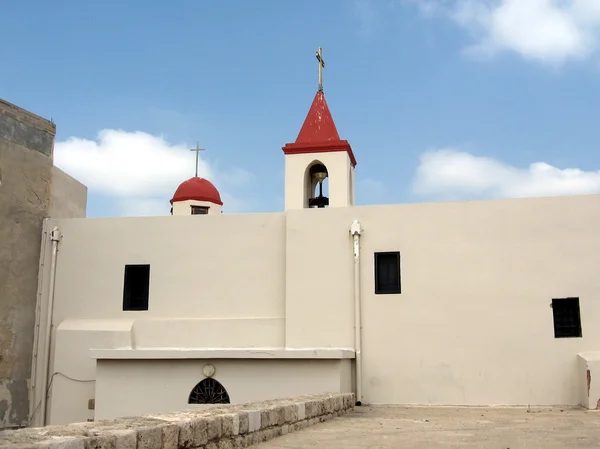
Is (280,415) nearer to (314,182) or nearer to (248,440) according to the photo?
(248,440)

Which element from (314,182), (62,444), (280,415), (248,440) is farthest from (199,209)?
(62,444)

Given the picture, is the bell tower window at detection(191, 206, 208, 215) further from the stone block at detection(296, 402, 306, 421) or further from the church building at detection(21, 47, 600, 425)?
the stone block at detection(296, 402, 306, 421)

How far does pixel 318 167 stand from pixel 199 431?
11663 millimetres

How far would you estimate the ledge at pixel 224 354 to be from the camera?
12617 mm

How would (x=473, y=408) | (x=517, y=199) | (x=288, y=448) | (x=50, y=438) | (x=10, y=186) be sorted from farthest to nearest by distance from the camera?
(x=10, y=186)
(x=517, y=199)
(x=473, y=408)
(x=288, y=448)
(x=50, y=438)

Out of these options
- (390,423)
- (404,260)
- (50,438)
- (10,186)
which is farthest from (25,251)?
(50,438)

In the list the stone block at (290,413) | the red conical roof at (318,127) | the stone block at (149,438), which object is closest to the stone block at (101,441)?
the stone block at (149,438)

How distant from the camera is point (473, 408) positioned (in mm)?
12711

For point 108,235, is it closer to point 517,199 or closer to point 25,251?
point 25,251

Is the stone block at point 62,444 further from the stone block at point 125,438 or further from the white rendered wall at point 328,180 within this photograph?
the white rendered wall at point 328,180

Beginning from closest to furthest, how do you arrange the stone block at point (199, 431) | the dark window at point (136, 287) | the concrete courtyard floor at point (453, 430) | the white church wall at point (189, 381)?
the stone block at point (199, 431)
the concrete courtyard floor at point (453, 430)
the white church wall at point (189, 381)
the dark window at point (136, 287)

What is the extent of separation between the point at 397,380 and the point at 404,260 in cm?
233

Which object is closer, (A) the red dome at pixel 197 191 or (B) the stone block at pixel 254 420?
(B) the stone block at pixel 254 420

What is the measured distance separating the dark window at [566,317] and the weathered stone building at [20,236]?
1075 cm
